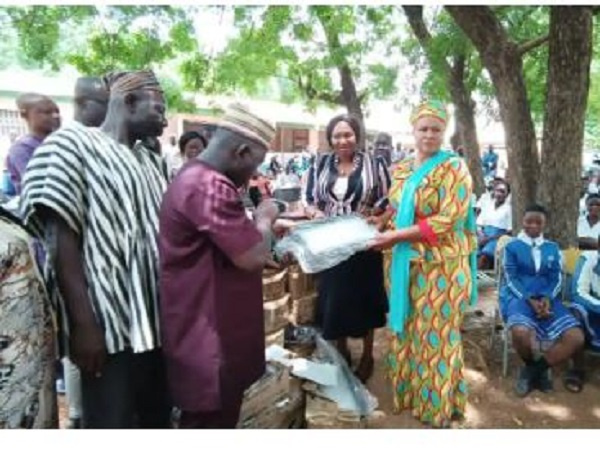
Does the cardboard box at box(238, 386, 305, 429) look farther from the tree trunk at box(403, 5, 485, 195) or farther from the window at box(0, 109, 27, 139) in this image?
the window at box(0, 109, 27, 139)

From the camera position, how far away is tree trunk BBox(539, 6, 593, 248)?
456cm

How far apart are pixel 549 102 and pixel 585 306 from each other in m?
1.68

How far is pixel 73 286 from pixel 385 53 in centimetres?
1459

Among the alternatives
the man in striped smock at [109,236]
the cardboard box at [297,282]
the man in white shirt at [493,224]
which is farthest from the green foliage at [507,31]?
the man in striped smock at [109,236]

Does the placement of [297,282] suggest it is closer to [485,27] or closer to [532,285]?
[532,285]

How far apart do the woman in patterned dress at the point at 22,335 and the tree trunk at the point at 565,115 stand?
4.23 m

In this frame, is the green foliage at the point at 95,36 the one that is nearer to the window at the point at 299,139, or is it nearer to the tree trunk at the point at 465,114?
the tree trunk at the point at 465,114

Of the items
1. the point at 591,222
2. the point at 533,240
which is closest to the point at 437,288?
the point at 533,240

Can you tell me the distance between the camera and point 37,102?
11.8ft

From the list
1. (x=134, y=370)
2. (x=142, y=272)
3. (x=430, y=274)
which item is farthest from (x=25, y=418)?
(x=430, y=274)

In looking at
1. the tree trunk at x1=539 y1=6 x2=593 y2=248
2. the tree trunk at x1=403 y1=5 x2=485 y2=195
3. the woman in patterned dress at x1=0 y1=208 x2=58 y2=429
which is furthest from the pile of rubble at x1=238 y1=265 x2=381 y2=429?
the tree trunk at x1=403 y1=5 x2=485 y2=195

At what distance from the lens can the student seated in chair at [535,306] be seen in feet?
13.1

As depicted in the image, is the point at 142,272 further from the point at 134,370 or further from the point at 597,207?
the point at 597,207

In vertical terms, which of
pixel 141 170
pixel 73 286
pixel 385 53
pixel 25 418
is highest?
pixel 385 53
